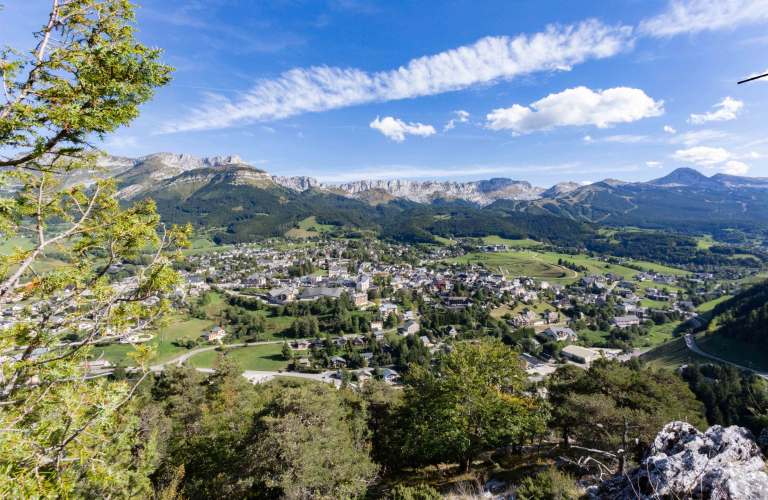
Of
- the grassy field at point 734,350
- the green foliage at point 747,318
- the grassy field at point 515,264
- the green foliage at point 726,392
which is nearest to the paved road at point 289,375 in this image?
the green foliage at point 726,392

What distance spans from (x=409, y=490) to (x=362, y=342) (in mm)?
57135

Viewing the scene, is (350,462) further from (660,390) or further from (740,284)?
(740,284)

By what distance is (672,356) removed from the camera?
57.2m

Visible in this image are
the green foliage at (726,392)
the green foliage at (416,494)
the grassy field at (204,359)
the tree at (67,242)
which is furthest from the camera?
the grassy field at (204,359)

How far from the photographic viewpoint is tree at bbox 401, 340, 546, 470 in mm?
14461

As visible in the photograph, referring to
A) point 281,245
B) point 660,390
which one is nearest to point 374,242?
point 281,245

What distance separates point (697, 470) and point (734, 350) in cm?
7863

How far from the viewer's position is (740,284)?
107 m

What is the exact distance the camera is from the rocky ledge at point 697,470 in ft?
18.0

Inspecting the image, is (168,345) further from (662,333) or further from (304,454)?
(662,333)

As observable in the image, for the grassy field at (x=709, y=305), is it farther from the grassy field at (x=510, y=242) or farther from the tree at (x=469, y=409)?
the tree at (x=469, y=409)

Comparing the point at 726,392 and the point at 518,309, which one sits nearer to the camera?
the point at 726,392

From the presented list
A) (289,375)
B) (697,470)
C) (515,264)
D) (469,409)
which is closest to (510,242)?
(515,264)

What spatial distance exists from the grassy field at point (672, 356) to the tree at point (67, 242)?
2808 inches
